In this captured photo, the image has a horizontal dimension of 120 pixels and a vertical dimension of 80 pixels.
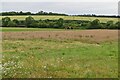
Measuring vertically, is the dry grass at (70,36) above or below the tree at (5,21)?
below

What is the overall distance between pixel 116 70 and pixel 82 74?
2560mm

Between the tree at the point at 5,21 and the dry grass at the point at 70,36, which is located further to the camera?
the tree at the point at 5,21

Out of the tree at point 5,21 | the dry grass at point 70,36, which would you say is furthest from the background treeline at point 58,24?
the dry grass at point 70,36

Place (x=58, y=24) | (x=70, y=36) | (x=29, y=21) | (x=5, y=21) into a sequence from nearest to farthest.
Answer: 1. (x=70, y=36)
2. (x=58, y=24)
3. (x=29, y=21)
4. (x=5, y=21)

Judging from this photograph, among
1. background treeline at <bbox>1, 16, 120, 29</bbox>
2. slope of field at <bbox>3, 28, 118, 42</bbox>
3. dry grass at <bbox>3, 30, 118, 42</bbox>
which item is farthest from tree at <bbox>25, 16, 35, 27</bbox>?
dry grass at <bbox>3, 30, 118, 42</bbox>

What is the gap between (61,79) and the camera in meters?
15.5

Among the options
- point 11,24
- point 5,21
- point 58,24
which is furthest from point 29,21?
point 58,24

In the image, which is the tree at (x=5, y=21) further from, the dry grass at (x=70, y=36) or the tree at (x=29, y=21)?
the dry grass at (x=70, y=36)

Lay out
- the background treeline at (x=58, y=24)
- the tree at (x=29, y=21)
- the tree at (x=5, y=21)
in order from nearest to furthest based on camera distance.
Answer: the background treeline at (x=58, y=24), the tree at (x=29, y=21), the tree at (x=5, y=21)

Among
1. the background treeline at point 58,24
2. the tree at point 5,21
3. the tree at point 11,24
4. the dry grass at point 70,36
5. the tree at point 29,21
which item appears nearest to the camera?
the dry grass at point 70,36

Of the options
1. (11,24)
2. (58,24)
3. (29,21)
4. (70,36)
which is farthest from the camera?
(29,21)

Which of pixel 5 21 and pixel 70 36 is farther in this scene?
pixel 5 21

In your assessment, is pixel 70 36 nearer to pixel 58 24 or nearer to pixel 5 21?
pixel 58 24

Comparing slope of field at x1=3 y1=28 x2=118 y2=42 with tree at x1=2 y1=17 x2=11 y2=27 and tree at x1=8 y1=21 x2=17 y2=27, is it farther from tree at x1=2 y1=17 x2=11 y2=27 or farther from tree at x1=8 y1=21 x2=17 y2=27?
tree at x1=2 y1=17 x2=11 y2=27
